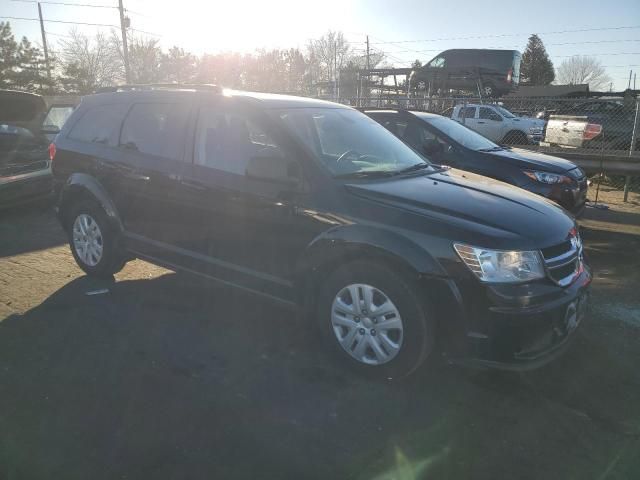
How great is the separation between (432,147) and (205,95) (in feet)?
11.7

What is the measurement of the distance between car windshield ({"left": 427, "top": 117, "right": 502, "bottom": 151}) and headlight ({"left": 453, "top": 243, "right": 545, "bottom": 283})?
167 inches

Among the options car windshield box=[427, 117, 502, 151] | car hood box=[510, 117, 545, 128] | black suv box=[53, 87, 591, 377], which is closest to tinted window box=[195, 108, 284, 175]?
black suv box=[53, 87, 591, 377]

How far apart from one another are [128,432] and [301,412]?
957mm

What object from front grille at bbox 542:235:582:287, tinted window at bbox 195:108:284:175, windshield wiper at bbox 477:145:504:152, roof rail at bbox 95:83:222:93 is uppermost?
roof rail at bbox 95:83:222:93

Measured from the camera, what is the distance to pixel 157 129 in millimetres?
4324

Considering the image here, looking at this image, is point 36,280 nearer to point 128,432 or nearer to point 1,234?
point 1,234

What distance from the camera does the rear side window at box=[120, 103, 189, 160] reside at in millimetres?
4152

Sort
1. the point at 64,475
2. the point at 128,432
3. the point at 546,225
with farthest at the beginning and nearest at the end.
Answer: the point at 546,225 → the point at 128,432 → the point at 64,475

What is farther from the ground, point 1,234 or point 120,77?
point 120,77

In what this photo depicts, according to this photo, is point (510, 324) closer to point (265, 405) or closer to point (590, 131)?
point (265, 405)

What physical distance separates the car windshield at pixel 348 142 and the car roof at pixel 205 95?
113 millimetres

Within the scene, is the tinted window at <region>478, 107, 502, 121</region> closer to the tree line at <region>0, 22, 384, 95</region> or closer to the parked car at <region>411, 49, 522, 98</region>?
the parked car at <region>411, 49, 522, 98</region>

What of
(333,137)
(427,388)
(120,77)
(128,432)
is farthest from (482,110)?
(120,77)

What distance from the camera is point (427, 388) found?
3.17 meters
